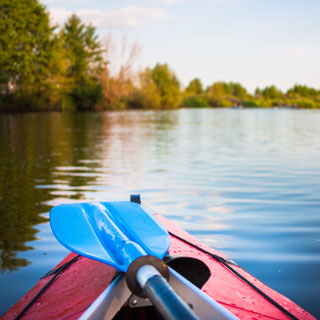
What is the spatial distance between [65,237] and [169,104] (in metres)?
63.8

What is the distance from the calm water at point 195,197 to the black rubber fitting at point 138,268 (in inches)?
51.1

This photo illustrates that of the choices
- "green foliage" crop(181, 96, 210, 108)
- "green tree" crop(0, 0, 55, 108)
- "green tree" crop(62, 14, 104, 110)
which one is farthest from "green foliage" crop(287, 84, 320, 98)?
"green tree" crop(0, 0, 55, 108)

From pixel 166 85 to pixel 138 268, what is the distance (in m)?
62.7

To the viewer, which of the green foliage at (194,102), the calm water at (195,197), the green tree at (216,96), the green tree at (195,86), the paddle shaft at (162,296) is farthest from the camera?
the green tree at (195,86)

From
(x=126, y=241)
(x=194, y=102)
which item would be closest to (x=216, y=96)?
(x=194, y=102)

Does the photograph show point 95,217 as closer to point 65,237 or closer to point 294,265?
point 65,237

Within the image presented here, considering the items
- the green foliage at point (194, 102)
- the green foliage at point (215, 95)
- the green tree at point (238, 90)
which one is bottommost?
the green foliage at point (194, 102)

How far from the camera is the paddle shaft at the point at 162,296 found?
102 centimetres

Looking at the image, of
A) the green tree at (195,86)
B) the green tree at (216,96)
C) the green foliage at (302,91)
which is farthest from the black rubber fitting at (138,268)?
the green tree at (195,86)

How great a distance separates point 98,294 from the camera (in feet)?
5.58

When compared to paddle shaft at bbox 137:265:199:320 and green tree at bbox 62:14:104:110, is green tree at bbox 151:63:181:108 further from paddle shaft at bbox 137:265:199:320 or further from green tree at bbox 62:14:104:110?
paddle shaft at bbox 137:265:199:320

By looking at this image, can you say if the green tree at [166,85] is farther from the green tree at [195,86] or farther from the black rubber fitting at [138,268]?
the black rubber fitting at [138,268]

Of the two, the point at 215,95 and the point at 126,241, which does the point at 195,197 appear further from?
the point at 215,95

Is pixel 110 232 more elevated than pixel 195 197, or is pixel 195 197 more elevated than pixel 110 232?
pixel 110 232
